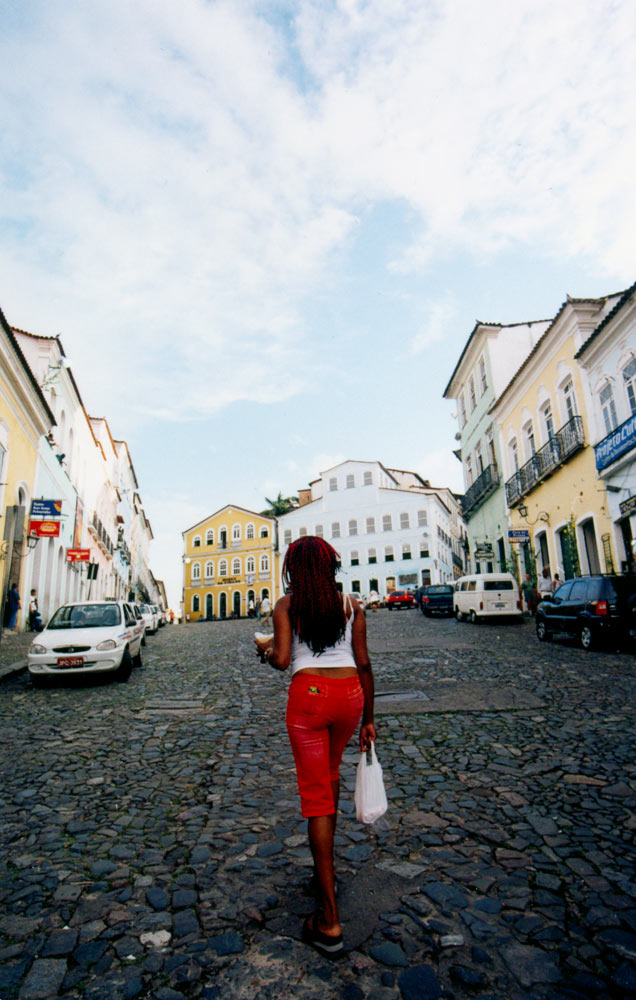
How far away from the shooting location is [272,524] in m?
69.4

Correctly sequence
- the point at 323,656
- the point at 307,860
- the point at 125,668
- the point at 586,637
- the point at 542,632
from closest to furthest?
the point at 323,656, the point at 307,860, the point at 125,668, the point at 586,637, the point at 542,632

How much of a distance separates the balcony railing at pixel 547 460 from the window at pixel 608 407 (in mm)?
1075

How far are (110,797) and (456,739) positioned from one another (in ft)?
10.5

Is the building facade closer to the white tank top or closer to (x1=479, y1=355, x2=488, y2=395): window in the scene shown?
(x1=479, y1=355, x2=488, y2=395): window

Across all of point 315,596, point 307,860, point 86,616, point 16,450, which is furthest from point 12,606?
point 315,596

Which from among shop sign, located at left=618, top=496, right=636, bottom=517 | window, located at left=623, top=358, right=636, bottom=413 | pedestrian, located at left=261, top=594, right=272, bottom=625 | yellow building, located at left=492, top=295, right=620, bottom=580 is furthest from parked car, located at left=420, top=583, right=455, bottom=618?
window, located at left=623, top=358, right=636, bottom=413

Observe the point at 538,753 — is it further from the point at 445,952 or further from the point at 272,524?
the point at 272,524

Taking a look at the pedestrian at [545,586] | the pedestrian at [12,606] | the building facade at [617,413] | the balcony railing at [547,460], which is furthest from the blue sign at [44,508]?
the building facade at [617,413]

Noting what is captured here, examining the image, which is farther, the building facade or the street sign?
the street sign

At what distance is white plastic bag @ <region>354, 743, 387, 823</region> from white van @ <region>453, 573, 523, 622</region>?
19363 mm

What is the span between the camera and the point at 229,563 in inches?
2781

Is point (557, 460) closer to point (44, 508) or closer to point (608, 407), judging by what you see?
point (608, 407)

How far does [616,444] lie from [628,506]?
6.05ft

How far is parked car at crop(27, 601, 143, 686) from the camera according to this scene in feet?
32.9
